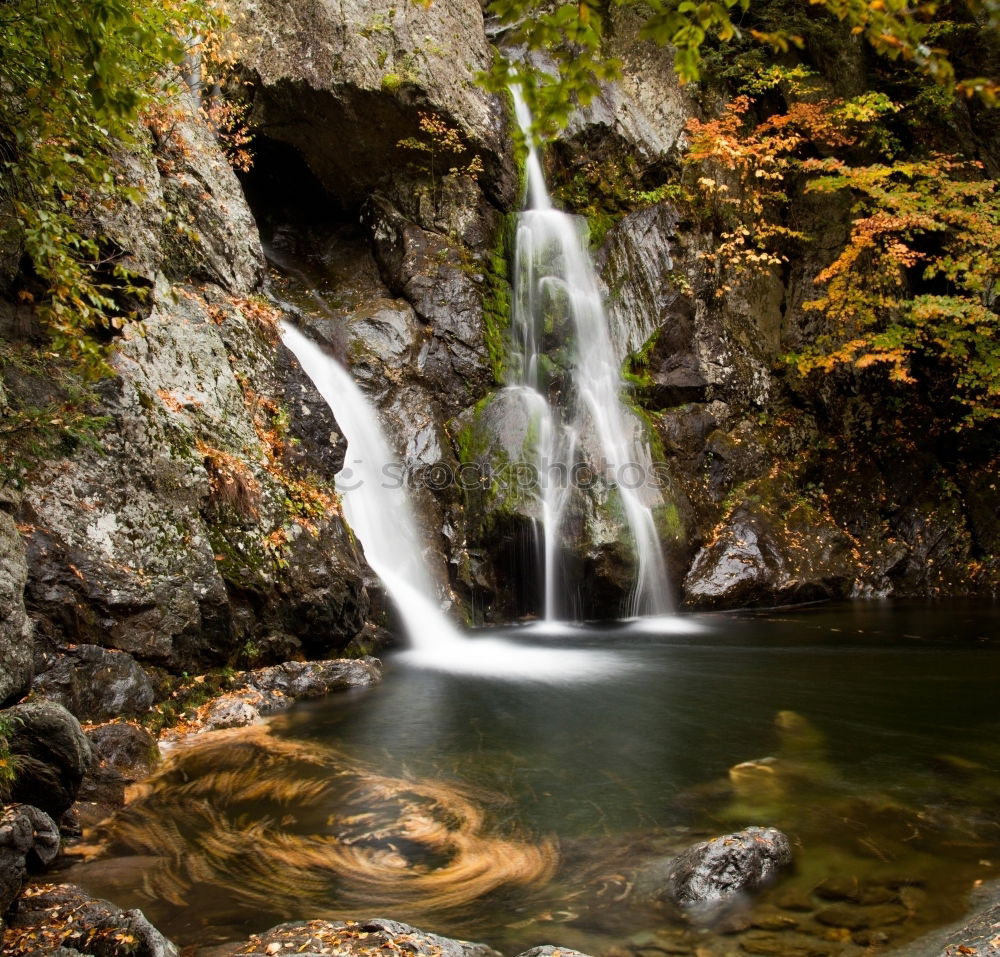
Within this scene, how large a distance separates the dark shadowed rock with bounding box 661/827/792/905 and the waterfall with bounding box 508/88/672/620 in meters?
6.97

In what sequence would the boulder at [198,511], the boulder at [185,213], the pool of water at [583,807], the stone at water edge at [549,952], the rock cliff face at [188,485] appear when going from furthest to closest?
the boulder at [185,213] < the boulder at [198,511] < the rock cliff face at [188,485] < the pool of water at [583,807] < the stone at water edge at [549,952]

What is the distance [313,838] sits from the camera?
4262 millimetres

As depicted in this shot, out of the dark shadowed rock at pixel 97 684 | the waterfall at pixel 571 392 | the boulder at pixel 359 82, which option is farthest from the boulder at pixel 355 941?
the boulder at pixel 359 82

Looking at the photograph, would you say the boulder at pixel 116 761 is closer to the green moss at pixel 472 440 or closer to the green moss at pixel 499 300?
the green moss at pixel 472 440

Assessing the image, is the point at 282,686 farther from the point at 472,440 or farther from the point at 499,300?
the point at 499,300

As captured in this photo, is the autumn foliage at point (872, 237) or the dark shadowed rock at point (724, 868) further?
the autumn foliage at point (872, 237)

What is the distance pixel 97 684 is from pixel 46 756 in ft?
4.96

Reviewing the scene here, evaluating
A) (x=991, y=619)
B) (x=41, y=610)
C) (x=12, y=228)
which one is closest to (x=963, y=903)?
(x=41, y=610)

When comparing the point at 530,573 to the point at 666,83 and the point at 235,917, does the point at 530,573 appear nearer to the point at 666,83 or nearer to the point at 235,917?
the point at 235,917

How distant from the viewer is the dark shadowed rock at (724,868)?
3516mm

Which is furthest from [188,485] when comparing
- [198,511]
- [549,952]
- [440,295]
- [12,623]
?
[440,295]

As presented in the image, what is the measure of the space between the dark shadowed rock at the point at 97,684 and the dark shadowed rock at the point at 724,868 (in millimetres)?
3836

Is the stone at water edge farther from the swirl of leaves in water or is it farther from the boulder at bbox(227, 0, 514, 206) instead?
the boulder at bbox(227, 0, 514, 206)

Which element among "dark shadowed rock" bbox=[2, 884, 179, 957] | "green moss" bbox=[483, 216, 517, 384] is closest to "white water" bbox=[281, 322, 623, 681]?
"green moss" bbox=[483, 216, 517, 384]
